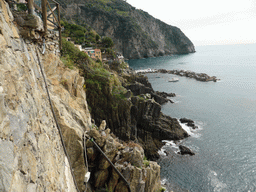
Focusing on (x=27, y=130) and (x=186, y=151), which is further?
(x=186, y=151)

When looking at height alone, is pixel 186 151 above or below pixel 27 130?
below

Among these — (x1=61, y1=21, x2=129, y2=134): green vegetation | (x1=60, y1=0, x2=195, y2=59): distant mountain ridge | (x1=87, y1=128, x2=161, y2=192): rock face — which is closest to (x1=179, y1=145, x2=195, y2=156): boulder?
(x1=61, y1=21, x2=129, y2=134): green vegetation

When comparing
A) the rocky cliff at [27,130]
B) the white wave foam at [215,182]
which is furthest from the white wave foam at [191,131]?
the rocky cliff at [27,130]

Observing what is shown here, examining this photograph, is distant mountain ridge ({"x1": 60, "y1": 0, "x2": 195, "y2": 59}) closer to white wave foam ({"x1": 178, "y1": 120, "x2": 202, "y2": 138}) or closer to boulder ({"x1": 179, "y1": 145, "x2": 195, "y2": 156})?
white wave foam ({"x1": 178, "y1": 120, "x2": 202, "y2": 138})

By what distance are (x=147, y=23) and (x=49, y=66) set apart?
204312 mm

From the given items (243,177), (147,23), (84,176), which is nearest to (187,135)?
(243,177)

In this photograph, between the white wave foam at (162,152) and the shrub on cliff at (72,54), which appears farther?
the white wave foam at (162,152)

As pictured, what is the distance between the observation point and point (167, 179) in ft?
82.8

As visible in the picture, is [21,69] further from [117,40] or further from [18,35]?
[117,40]

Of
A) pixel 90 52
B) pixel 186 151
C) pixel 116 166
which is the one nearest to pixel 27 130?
pixel 116 166

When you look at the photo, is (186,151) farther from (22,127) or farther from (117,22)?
(117,22)

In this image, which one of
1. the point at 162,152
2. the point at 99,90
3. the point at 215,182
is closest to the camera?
the point at 99,90

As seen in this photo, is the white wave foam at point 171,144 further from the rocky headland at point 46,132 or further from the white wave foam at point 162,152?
the rocky headland at point 46,132

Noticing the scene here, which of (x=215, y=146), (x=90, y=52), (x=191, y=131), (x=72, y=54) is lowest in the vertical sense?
(x=215, y=146)
